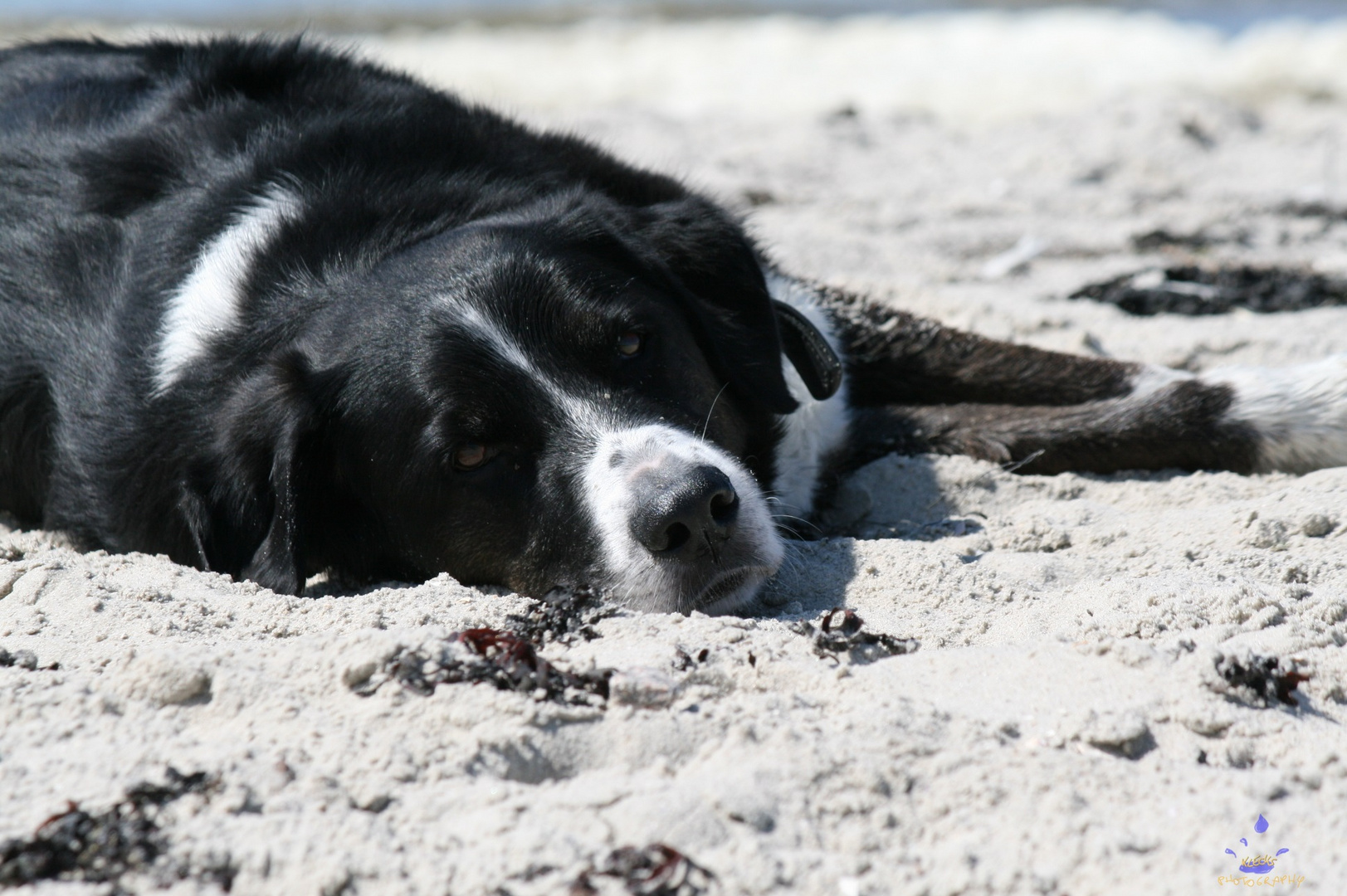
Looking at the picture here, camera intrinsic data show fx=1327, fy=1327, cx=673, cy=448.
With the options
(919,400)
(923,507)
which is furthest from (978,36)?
(923,507)

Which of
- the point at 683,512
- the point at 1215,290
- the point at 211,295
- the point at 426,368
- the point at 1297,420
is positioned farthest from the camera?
the point at 1215,290

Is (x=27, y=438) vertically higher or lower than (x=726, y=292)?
lower

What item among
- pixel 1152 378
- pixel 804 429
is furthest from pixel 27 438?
pixel 1152 378

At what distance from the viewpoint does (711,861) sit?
1.80 metres

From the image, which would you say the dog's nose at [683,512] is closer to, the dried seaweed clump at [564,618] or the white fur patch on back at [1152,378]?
the dried seaweed clump at [564,618]

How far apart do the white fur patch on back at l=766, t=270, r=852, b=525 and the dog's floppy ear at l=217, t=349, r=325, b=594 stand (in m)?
1.13

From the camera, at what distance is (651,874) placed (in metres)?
1.75

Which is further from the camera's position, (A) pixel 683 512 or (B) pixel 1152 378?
(B) pixel 1152 378

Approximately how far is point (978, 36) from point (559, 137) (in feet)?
37.3

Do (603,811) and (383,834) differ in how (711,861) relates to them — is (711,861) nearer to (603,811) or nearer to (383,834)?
(603,811)

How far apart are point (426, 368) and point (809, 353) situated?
128 centimetres

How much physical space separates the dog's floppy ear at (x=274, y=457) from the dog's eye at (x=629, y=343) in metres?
0.71

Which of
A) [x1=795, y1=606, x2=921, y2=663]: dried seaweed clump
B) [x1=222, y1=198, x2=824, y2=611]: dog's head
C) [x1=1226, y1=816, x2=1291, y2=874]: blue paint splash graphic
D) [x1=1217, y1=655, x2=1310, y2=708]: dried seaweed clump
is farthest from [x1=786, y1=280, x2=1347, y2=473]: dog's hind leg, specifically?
[x1=1226, y1=816, x2=1291, y2=874]: blue paint splash graphic

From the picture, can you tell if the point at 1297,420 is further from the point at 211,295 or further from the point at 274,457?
the point at 211,295
